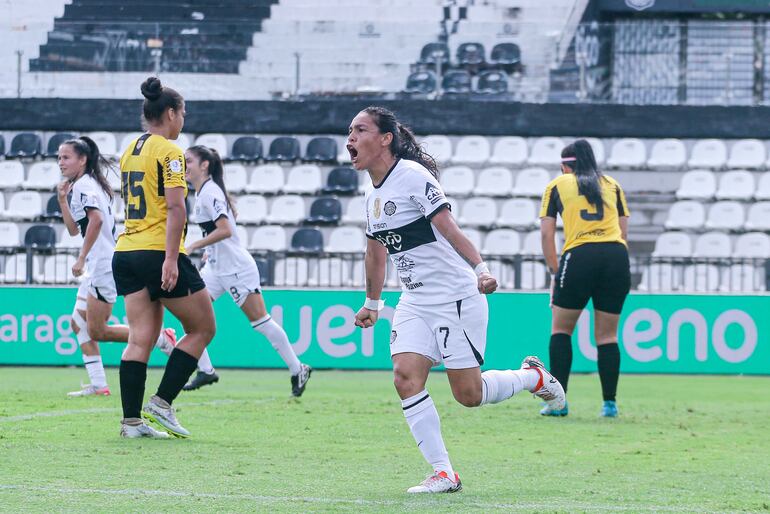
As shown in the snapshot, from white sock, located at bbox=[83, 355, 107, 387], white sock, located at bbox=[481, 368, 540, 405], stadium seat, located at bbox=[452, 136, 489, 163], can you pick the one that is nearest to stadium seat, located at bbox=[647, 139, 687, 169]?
stadium seat, located at bbox=[452, 136, 489, 163]

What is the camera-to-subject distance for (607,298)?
9172 millimetres

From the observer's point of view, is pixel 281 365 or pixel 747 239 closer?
pixel 281 365

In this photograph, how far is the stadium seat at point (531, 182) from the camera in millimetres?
19750

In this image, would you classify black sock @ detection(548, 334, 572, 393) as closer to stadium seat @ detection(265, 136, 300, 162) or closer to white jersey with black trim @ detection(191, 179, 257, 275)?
white jersey with black trim @ detection(191, 179, 257, 275)

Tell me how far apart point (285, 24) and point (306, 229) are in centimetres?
410

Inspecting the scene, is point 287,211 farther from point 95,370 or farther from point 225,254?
point 95,370

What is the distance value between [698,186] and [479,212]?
3.68m

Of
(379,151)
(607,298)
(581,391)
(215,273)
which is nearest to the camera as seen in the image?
(379,151)

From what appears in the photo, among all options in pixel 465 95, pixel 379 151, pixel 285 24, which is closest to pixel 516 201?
pixel 465 95

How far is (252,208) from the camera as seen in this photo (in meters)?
19.6

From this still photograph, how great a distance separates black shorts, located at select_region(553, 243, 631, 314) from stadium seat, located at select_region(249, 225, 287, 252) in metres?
9.89

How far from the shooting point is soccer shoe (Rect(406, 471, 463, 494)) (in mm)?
5281

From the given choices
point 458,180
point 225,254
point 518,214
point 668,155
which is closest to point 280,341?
point 225,254

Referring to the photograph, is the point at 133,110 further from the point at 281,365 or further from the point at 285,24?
the point at 281,365
